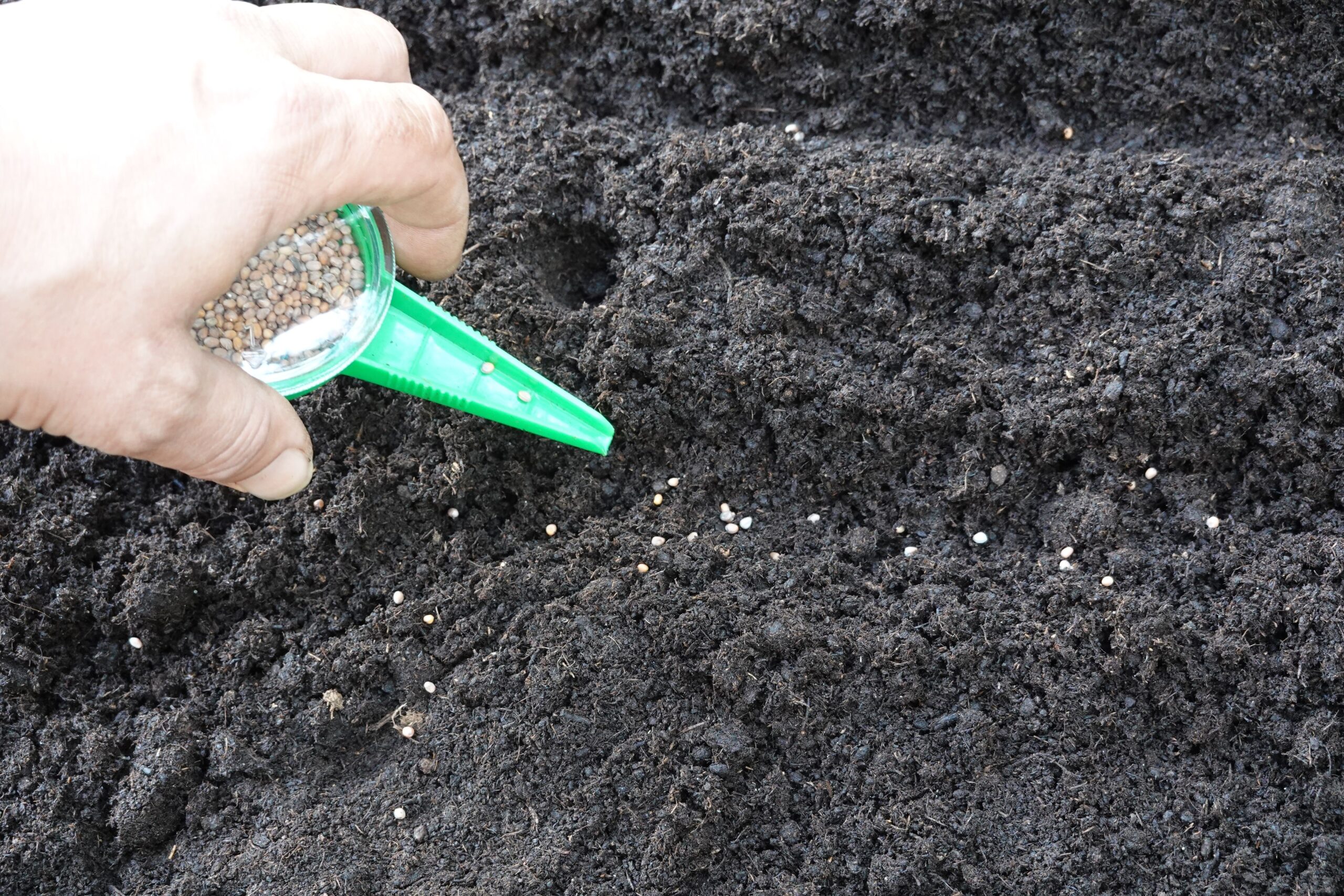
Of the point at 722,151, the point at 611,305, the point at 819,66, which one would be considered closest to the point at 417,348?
the point at 611,305

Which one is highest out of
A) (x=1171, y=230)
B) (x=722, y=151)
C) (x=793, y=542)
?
(x=722, y=151)

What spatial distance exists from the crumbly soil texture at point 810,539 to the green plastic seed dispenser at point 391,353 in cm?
11

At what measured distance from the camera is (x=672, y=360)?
1.67 m

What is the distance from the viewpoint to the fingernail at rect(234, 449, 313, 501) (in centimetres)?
140

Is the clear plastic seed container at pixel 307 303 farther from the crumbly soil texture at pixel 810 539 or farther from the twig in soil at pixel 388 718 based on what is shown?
the twig in soil at pixel 388 718

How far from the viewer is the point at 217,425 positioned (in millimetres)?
1254

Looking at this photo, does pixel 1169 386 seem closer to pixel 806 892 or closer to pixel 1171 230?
pixel 1171 230

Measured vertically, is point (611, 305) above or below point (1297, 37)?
below

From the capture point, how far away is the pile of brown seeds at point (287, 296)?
1332 mm

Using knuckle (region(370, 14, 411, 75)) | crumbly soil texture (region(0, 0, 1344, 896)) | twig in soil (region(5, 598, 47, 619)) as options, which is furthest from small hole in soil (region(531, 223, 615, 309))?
twig in soil (region(5, 598, 47, 619))

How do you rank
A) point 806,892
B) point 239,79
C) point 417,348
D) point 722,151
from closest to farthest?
1. point 239,79
2. point 806,892
3. point 417,348
4. point 722,151

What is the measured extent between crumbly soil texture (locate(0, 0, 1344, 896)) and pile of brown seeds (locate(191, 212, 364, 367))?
12.2 inches

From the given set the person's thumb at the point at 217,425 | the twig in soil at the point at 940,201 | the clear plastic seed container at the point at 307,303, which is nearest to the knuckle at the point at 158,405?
the person's thumb at the point at 217,425

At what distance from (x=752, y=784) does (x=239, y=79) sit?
1.15 m
